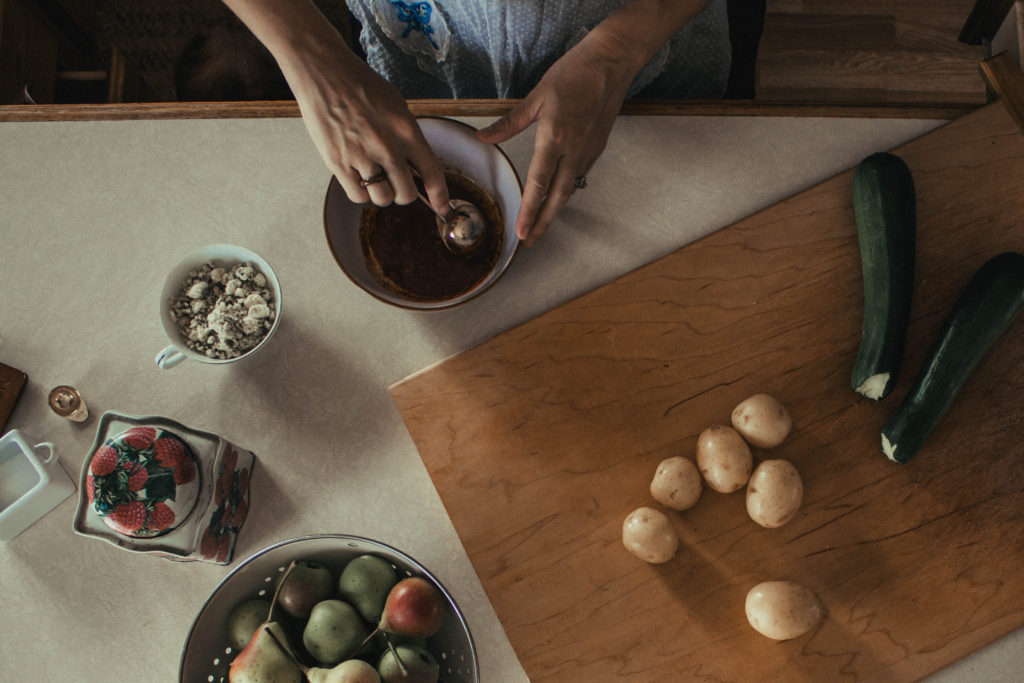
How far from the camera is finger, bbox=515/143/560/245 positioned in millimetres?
802

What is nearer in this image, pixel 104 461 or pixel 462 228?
pixel 104 461

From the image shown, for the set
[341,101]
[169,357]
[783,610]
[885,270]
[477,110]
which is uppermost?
[341,101]

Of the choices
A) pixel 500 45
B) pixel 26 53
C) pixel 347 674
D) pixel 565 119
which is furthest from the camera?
pixel 26 53

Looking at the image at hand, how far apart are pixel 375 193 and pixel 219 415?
14.5 inches

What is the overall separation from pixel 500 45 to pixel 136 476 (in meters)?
0.68

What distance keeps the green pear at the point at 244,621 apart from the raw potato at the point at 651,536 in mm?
433

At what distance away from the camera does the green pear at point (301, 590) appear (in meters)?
0.76

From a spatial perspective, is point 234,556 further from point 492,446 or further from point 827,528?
point 827,528

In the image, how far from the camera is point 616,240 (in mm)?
934

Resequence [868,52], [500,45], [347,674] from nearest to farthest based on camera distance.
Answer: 1. [347,674]
2. [500,45]
3. [868,52]

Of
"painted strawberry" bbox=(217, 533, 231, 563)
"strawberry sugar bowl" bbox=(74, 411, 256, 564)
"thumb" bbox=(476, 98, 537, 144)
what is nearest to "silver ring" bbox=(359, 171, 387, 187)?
"thumb" bbox=(476, 98, 537, 144)

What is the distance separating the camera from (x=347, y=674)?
2.30 ft

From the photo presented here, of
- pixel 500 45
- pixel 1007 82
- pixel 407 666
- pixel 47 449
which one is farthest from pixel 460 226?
pixel 1007 82

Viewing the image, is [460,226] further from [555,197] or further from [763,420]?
[763,420]
